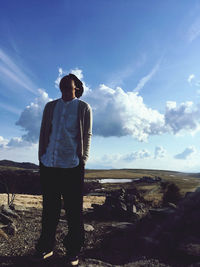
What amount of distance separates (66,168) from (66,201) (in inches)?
22.5

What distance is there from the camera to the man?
137 inches

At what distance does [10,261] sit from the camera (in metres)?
3.64

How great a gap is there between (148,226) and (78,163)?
3.20 m

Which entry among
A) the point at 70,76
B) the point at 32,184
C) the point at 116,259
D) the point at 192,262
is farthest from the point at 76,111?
the point at 32,184

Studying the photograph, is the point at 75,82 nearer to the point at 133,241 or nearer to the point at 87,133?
the point at 87,133

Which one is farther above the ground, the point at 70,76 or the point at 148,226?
the point at 70,76

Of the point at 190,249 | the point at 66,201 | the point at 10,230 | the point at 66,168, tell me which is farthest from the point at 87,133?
the point at 10,230

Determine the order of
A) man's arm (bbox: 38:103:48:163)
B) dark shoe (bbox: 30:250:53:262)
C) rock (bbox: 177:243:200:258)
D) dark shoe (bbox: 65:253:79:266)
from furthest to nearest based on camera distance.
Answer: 1. rock (bbox: 177:243:200:258)
2. man's arm (bbox: 38:103:48:163)
3. dark shoe (bbox: 30:250:53:262)
4. dark shoe (bbox: 65:253:79:266)

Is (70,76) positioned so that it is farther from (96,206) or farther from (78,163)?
(96,206)

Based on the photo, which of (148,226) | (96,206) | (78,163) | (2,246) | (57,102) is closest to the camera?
(78,163)

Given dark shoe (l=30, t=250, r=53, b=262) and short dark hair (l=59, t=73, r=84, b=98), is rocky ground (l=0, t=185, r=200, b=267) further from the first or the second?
short dark hair (l=59, t=73, r=84, b=98)

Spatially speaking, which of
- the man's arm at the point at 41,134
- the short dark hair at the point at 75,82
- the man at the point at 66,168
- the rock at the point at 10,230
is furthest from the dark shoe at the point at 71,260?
the short dark hair at the point at 75,82

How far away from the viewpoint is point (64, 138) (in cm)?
356

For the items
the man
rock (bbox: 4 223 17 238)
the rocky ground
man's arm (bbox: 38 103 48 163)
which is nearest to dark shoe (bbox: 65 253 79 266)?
the man
